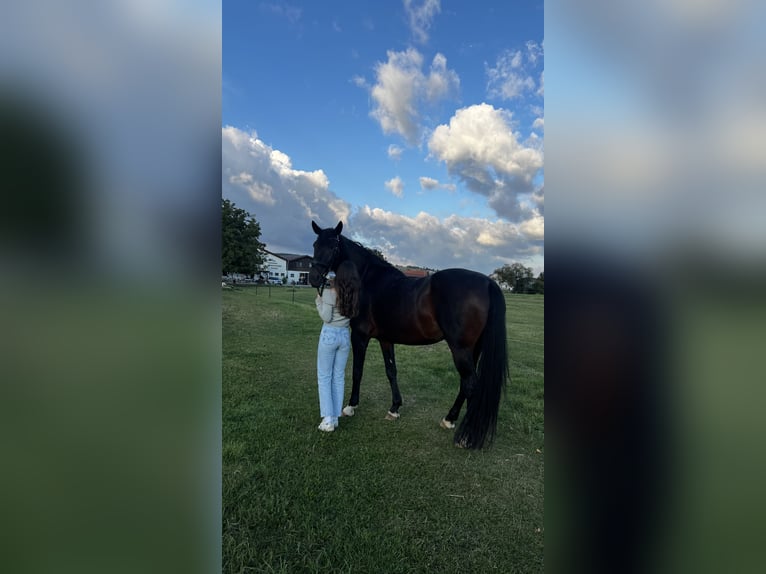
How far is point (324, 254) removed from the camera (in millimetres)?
4758

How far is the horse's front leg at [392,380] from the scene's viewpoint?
201 inches

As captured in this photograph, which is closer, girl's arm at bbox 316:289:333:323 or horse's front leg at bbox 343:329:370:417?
girl's arm at bbox 316:289:333:323

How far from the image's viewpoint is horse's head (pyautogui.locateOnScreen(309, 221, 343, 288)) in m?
4.59

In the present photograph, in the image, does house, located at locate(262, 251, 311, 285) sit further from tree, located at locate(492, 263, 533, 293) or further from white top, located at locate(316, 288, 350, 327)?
tree, located at locate(492, 263, 533, 293)

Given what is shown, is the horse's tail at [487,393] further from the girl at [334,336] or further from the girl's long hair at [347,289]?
the girl's long hair at [347,289]

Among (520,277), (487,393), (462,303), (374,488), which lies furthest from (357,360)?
(520,277)

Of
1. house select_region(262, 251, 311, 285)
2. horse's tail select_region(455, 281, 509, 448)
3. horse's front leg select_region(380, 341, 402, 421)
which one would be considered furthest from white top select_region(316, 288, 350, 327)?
house select_region(262, 251, 311, 285)

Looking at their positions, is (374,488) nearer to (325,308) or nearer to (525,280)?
(325,308)

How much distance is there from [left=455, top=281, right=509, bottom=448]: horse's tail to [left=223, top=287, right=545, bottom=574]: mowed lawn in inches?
7.1

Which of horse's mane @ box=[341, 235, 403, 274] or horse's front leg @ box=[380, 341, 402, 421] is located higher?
horse's mane @ box=[341, 235, 403, 274]

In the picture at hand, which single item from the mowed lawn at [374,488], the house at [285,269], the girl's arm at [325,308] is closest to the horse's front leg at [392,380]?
the mowed lawn at [374,488]
